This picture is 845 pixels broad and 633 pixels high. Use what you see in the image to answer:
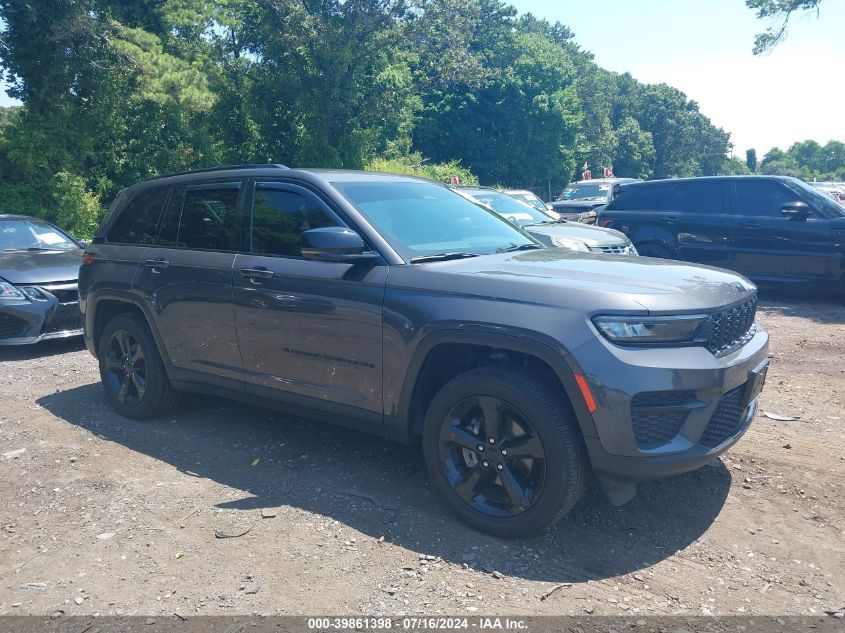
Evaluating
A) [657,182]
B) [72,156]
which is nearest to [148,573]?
[657,182]

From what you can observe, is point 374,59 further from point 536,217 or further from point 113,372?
point 113,372

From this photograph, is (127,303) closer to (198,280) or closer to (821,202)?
(198,280)

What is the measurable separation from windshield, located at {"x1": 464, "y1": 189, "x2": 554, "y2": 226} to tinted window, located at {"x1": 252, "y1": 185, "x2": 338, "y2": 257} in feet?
20.6

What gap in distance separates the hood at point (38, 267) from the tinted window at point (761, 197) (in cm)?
880

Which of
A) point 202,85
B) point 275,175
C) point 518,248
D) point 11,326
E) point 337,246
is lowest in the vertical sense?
point 11,326

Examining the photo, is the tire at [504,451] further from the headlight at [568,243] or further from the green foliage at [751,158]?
the green foliage at [751,158]

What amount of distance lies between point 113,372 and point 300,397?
2.17 m

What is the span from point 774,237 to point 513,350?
Result: 7.81 m

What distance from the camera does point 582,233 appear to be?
32.0 feet

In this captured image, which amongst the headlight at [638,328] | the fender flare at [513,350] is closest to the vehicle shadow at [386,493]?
the fender flare at [513,350]

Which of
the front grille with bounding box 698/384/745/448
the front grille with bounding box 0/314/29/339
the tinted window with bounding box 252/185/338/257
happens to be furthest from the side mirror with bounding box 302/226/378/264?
the front grille with bounding box 0/314/29/339

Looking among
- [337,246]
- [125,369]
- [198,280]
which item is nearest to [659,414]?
[337,246]

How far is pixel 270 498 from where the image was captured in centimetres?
411

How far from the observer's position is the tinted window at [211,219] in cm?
479
